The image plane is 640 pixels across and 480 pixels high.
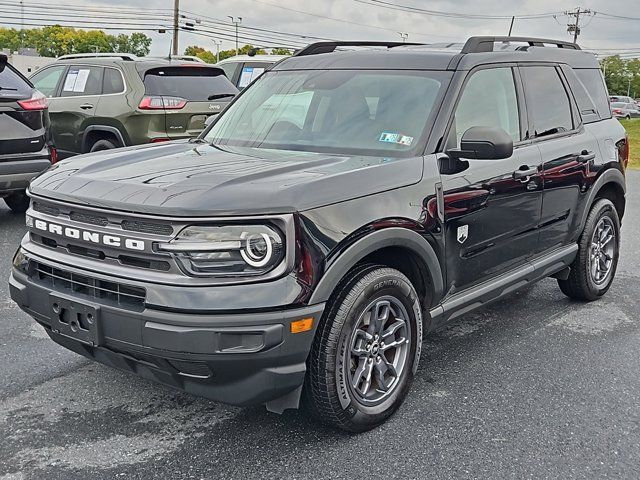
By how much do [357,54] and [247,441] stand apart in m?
2.44

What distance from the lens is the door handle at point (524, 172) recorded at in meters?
4.10

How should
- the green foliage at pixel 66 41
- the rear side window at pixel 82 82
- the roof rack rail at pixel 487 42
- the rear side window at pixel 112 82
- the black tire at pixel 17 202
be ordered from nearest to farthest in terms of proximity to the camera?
the roof rack rail at pixel 487 42 → the black tire at pixel 17 202 → the rear side window at pixel 112 82 → the rear side window at pixel 82 82 → the green foliage at pixel 66 41

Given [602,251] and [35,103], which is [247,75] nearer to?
[35,103]

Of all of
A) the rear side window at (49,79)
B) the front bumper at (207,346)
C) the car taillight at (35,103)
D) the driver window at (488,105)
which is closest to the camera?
the front bumper at (207,346)

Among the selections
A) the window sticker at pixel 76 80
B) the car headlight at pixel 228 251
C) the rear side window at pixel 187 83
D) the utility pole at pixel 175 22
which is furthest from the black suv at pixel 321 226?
the utility pole at pixel 175 22

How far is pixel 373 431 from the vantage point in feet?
11.0

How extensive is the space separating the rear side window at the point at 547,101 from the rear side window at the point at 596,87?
0.44 m

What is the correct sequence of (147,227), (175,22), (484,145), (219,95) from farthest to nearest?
(175,22) < (219,95) < (484,145) < (147,227)

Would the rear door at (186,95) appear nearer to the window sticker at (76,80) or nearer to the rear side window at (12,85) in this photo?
the window sticker at (76,80)

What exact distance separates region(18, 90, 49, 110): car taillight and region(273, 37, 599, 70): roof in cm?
325

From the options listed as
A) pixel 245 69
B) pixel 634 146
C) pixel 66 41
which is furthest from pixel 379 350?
pixel 66 41

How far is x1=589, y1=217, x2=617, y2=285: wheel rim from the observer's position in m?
5.29

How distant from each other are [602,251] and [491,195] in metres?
2.03

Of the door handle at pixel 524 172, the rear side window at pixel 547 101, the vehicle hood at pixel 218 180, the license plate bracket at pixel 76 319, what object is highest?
the rear side window at pixel 547 101
